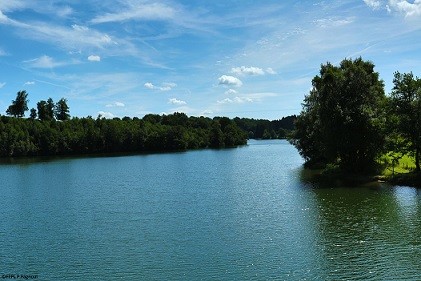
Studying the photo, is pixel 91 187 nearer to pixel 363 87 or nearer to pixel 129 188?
pixel 129 188

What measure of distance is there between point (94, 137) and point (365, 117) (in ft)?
361

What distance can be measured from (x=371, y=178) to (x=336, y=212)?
15.7 metres

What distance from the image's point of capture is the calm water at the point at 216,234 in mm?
18594

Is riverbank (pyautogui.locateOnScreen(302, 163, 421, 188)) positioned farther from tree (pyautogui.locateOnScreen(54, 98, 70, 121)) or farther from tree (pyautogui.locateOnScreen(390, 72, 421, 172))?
tree (pyautogui.locateOnScreen(54, 98, 70, 121))

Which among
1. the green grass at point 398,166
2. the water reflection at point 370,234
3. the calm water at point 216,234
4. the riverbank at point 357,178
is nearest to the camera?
the water reflection at point 370,234

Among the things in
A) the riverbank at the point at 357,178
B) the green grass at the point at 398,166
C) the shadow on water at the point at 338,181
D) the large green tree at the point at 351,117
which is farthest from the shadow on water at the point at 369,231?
the large green tree at the point at 351,117

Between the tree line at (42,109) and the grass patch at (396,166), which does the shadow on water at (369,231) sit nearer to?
the grass patch at (396,166)

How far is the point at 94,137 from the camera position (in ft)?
454

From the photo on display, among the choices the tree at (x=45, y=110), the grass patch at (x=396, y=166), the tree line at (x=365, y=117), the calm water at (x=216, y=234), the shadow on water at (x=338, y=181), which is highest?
the tree at (x=45, y=110)

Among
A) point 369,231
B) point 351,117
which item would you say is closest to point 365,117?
point 351,117

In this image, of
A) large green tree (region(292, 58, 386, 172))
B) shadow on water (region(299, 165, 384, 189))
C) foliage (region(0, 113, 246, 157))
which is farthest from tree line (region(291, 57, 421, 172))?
foliage (region(0, 113, 246, 157))

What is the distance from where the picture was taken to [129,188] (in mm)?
45500

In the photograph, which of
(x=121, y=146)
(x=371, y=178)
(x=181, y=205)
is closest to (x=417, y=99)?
(x=371, y=178)

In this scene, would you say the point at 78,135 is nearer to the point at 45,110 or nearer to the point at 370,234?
the point at 45,110
